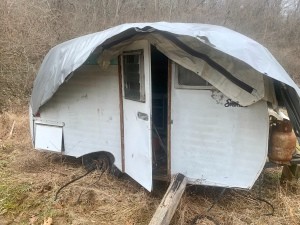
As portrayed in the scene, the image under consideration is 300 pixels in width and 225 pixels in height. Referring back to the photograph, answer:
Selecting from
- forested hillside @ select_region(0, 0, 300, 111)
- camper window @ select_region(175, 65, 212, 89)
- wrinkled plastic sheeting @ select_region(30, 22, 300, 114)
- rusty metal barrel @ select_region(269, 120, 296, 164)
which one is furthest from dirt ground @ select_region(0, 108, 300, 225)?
forested hillside @ select_region(0, 0, 300, 111)

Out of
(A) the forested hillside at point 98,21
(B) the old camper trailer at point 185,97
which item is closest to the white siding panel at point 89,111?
(B) the old camper trailer at point 185,97

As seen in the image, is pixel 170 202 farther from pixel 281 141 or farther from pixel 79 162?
pixel 79 162

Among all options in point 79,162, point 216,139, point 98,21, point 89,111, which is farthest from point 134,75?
point 98,21

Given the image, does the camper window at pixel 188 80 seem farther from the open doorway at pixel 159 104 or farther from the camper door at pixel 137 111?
the open doorway at pixel 159 104

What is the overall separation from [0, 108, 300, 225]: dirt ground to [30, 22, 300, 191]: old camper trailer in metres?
0.34

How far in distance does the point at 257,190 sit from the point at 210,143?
1.39 meters

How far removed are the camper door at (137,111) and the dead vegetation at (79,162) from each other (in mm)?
465

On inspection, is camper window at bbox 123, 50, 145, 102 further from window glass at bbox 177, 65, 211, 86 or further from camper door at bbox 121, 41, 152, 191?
window glass at bbox 177, 65, 211, 86

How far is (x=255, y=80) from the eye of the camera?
3.77m

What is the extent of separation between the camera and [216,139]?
415 cm

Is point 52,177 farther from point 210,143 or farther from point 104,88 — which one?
point 210,143

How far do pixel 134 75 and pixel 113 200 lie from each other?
182 cm

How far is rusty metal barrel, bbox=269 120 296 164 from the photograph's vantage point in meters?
4.14

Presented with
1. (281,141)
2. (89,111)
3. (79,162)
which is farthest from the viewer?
(79,162)
